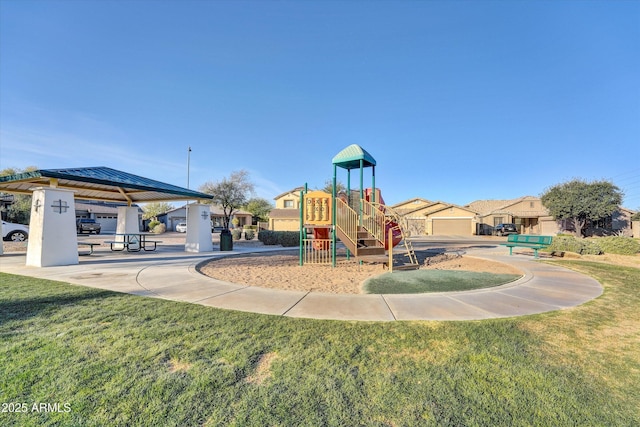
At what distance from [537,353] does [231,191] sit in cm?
3487

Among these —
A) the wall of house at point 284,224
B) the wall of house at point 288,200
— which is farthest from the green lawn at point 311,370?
the wall of house at point 288,200

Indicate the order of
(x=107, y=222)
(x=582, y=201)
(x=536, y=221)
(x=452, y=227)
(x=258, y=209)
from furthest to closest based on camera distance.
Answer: (x=258, y=209)
(x=536, y=221)
(x=107, y=222)
(x=452, y=227)
(x=582, y=201)

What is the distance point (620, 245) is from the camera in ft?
45.8

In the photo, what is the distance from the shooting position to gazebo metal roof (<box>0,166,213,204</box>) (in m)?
10.2

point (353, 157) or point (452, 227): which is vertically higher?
point (353, 157)

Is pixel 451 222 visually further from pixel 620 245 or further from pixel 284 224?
pixel 620 245

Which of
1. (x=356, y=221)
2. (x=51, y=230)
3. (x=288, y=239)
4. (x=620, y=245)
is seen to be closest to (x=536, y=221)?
(x=620, y=245)

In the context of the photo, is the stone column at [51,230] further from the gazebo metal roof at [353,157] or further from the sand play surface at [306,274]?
the gazebo metal roof at [353,157]

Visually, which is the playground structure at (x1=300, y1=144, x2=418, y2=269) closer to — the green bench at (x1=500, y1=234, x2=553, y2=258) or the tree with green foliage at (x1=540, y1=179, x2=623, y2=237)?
the green bench at (x1=500, y1=234, x2=553, y2=258)

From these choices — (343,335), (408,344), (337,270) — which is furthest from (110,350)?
(337,270)

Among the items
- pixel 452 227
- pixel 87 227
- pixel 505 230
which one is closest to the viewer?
pixel 87 227

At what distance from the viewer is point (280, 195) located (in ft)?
163

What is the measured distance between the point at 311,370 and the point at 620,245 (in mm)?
18446

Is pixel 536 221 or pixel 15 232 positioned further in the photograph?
pixel 536 221
